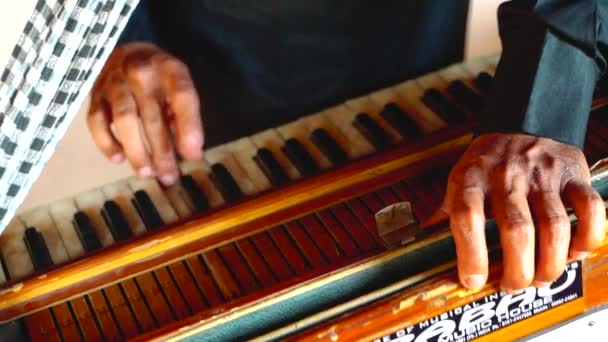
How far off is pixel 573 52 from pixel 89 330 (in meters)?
0.74

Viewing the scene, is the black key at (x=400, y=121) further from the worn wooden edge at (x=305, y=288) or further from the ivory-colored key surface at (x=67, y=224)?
the ivory-colored key surface at (x=67, y=224)

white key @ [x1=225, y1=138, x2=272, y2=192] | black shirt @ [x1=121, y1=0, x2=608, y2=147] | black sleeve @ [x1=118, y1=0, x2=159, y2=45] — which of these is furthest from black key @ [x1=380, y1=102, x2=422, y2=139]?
black sleeve @ [x1=118, y1=0, x2=159, y2=45]

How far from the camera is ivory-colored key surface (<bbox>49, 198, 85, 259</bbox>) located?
1.17 meters

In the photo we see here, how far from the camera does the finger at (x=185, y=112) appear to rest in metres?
1.14

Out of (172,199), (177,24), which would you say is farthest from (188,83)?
(177,24)

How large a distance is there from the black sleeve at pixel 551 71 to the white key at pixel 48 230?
608 mm

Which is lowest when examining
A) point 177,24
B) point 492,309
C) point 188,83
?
point 492,309

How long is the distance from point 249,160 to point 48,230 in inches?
12.5

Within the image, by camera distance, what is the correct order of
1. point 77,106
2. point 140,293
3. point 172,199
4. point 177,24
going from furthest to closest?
1. point 177,24
2. point 172,199
3. point 140,293
4. point 77,106

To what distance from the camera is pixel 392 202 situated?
115 cm

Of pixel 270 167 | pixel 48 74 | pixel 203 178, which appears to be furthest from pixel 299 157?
pixel 48 74

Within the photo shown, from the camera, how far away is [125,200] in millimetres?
1249

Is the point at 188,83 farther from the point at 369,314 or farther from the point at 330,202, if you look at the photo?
the point at 369,314

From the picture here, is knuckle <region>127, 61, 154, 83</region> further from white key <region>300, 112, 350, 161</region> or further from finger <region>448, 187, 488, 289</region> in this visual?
finger <region>448, 187, 488, 289</region>
